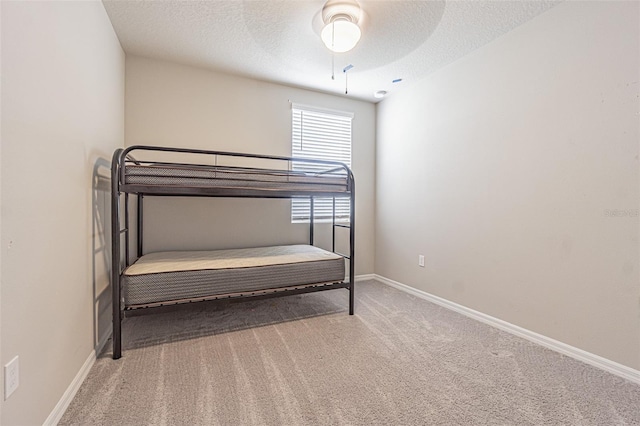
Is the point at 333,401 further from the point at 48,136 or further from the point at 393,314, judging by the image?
the point at 48,136

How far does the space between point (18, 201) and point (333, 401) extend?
149 cm

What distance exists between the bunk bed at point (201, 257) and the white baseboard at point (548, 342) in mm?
949

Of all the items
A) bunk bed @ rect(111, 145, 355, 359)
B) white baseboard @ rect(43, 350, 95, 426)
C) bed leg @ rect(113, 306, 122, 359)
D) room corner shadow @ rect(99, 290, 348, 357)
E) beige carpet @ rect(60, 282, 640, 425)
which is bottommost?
room corner shadow @ rect(99, 290, 348, 357)

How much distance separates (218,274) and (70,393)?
2.88 ft

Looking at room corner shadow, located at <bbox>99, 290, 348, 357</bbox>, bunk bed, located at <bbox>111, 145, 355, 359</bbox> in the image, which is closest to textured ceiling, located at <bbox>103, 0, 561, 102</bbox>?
bunk bed, located at <bbox>111, 145, 355, 359</bbox>

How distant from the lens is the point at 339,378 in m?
1.54

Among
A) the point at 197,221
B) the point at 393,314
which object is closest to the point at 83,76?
the point at 197,221

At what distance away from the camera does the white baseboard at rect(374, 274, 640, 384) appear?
5.18ft

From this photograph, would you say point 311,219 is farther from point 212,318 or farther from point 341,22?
point 341,22

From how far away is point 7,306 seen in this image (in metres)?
0.93

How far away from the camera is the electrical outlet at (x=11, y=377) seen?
3.00ft

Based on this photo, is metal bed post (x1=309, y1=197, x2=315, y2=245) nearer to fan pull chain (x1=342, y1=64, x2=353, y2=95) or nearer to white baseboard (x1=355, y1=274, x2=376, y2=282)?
white baseboard (x1=355, y1=274, x2=376, y2=282)

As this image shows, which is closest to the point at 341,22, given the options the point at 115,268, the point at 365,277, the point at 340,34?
the point at 340,34

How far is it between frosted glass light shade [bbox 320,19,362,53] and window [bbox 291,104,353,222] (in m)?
1.24
